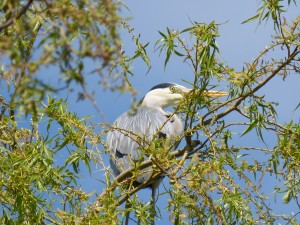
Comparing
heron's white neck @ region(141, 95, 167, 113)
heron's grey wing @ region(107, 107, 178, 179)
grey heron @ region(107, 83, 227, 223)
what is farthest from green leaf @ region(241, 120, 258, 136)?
heron's white neck @ region(141, 95, 167, 113)

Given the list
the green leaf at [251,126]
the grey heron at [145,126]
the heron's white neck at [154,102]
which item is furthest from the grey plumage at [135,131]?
the green leaf at [251,126]

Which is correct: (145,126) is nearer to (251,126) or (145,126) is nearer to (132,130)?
(132,130)

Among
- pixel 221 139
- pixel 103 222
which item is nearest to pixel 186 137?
pixel 221 139

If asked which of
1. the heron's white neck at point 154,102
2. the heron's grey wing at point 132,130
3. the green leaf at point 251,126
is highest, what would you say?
the heron's white neck at point 154,102

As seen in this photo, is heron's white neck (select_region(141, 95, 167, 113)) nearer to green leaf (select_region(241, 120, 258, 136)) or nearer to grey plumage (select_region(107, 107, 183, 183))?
grey plumage (select_region(107, 107, 183, 183))

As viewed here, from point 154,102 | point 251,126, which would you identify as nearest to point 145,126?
point 154,102

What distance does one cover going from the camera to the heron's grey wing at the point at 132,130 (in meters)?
3.84

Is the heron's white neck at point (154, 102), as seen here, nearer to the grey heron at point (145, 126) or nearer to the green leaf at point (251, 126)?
the grey heron at point (145, 126)

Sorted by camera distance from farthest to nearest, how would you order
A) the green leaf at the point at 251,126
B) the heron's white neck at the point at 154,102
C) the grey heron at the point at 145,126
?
the heron's white neck at the point at 154,102, the grey heron at the point at 145,126, the green leaf at the point at 251,126

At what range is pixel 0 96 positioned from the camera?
2986mm

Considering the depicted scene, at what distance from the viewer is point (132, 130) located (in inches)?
161

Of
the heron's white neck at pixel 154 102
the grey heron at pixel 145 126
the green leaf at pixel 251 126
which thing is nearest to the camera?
the green leaf at pixel 251 126

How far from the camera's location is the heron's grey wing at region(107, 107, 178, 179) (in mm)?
3836

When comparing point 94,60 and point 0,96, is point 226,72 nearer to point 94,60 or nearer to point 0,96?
point 0,96
